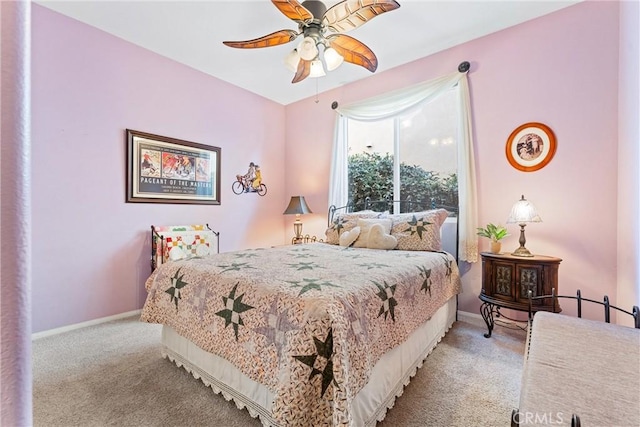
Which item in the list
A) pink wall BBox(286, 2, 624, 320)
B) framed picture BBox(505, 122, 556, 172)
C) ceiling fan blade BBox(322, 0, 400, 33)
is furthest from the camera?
framed picture BBox(505, 122, 556, 172)

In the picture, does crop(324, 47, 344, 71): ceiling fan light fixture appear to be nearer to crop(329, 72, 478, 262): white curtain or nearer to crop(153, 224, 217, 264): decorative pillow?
crop(329, 72, 478, 262): white curtain

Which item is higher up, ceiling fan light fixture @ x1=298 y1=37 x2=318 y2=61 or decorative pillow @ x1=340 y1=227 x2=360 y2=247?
ceiling fan light fixture @ x1=298 y1=37 x2=318 y2=61

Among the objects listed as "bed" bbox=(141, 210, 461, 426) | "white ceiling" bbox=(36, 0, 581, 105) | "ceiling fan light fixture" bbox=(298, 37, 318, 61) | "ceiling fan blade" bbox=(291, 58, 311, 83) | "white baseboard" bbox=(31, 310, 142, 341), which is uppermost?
"white ceiling" bbox=(36, 0, 581, 105)

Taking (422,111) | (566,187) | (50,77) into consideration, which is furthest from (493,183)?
(50,77)

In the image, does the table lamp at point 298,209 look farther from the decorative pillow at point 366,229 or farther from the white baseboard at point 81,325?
the white baseboard at point 81,325

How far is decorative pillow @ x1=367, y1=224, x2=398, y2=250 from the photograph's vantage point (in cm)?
278

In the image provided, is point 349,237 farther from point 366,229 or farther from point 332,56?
point 332,56

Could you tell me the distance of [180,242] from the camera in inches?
127

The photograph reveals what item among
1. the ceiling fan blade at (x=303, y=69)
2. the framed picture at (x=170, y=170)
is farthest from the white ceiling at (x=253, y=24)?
the framed picture at (x=170, y=170)

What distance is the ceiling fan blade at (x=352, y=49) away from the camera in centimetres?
226

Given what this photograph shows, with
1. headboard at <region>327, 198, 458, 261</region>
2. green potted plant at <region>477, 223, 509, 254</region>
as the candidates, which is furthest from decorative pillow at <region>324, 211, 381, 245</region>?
green potted plant at <region>477, 223, 509, 254</region>

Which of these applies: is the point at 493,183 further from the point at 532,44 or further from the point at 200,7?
the point at 200,7

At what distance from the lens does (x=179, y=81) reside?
3.41 metres

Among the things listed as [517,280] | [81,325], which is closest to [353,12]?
[517,280]
